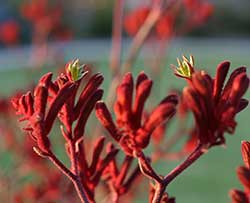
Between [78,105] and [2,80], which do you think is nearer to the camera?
[78,105]

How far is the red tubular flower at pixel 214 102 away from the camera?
818 mm

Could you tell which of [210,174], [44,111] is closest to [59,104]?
[44,111]

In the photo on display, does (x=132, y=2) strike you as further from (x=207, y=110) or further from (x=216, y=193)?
(x=207, y=110)

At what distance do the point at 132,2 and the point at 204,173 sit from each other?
5992mm

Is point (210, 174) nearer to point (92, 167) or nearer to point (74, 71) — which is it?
point (92, 167)

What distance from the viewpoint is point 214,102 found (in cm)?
84

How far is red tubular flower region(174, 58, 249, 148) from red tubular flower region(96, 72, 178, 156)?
0.14ft

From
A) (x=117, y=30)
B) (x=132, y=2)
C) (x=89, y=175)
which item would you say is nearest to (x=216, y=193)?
(x=117, y=30)

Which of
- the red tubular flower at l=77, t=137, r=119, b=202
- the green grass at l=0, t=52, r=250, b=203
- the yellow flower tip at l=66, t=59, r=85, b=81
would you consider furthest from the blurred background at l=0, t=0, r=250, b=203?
the yellow flower tip at l=66, t=59, r=85, b=81

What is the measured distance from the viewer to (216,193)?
193 inches

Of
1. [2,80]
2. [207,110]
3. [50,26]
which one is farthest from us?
[2,80]

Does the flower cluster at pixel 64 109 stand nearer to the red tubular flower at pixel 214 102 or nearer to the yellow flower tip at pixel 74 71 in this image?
the yellow flower tip at pixel 74 71

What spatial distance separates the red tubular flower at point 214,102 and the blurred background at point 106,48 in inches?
49.7

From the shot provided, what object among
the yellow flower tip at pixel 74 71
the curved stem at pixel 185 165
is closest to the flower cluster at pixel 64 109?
the yellow flower tip at pixel 74 71
